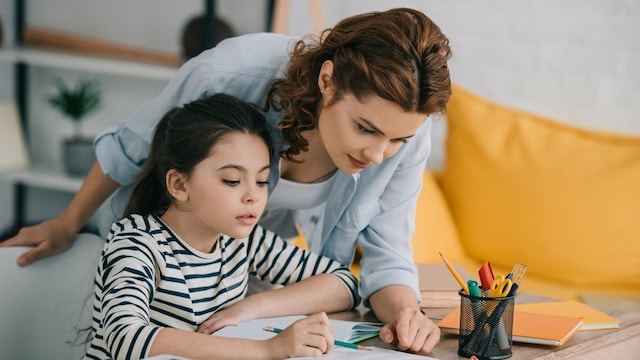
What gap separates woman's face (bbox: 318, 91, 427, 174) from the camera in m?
1.47

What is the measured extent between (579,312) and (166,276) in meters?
0.72

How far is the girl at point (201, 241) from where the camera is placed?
135 centimetres

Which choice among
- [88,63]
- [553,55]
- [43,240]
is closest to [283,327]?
[43,240]

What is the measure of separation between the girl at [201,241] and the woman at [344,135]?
0.11m

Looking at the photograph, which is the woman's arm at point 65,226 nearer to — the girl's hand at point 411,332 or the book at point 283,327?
the book at point 283,327

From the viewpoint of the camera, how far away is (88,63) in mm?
3664

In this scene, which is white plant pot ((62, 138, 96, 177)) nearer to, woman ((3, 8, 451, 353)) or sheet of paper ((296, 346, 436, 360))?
woman ((3, 8, 451, 353))

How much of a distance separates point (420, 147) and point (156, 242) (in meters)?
0.55

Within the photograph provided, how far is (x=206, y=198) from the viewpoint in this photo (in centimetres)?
145

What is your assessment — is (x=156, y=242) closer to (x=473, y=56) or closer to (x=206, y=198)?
(x=206, y=198)

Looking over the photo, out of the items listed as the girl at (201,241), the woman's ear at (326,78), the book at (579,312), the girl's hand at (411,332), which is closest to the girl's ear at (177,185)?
the girl at (201,241)

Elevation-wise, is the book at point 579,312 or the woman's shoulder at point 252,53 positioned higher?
the woman's shoulder at point 252,53

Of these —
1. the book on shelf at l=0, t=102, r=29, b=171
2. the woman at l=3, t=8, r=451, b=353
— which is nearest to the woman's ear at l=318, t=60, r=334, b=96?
the woman at l=3, t=8, r=451, b=353

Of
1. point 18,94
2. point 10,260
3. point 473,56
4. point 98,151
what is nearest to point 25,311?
point 10,260
